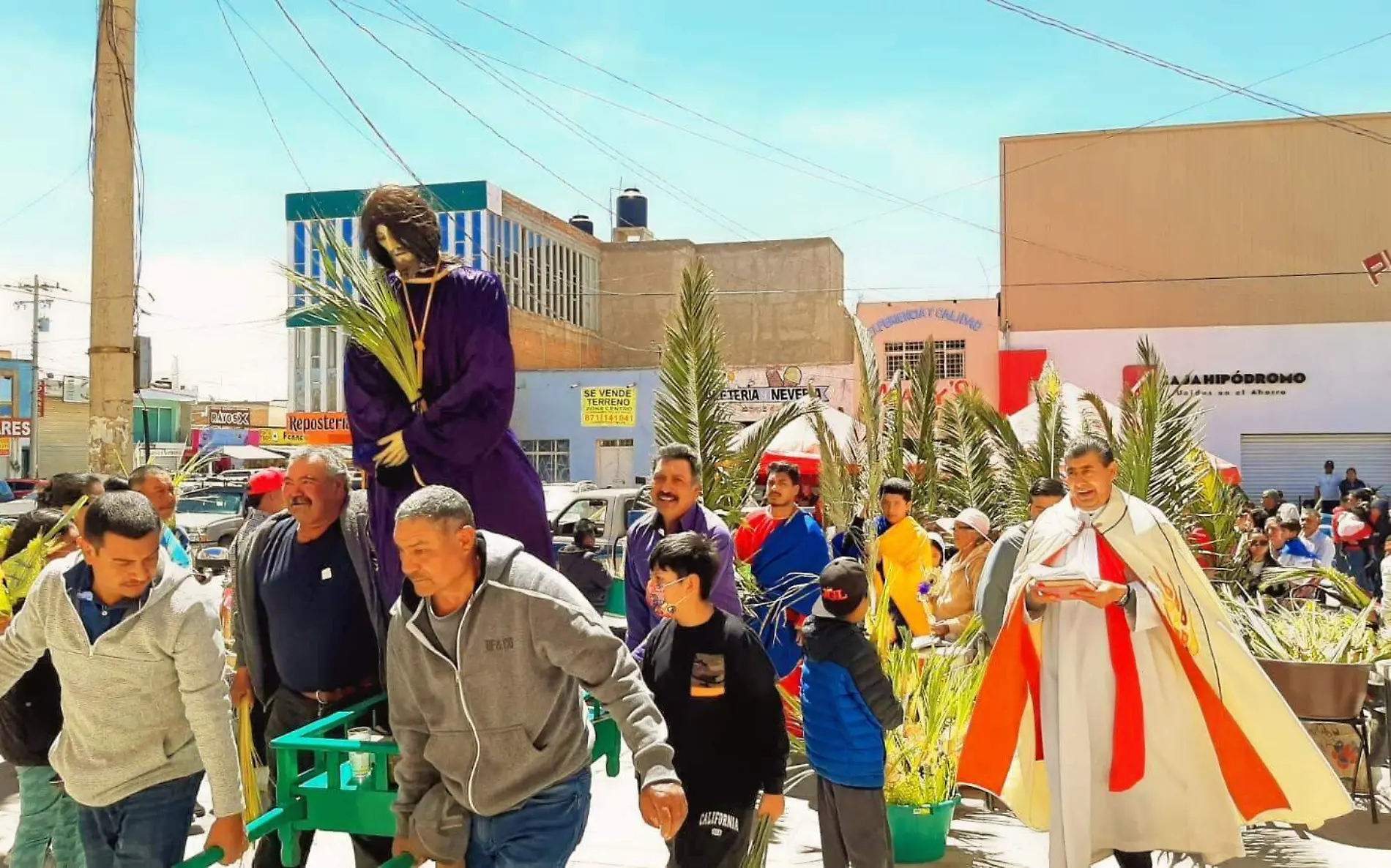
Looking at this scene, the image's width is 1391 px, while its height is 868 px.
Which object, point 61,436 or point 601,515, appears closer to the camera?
point 601,515

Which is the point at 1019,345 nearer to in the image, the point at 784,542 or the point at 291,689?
the point at 784,542

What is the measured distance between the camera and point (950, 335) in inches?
1008

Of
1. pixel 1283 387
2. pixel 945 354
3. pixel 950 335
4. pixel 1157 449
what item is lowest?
pixel 1157 449

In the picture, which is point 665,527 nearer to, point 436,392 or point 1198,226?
point 436,392

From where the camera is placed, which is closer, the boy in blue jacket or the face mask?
the face mask

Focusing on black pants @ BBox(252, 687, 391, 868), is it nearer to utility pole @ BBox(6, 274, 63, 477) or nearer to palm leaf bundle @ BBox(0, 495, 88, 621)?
palm leaf bundle @ BBox(0, 495, 88, 621)

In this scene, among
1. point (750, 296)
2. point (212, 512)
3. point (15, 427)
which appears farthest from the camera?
point (750, 296)

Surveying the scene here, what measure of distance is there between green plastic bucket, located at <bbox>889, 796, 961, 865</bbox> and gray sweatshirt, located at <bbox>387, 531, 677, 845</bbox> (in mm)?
2629

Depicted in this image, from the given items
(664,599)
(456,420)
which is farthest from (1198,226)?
(456,420)

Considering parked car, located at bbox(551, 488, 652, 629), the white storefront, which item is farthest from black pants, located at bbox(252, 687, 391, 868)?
the white storefront

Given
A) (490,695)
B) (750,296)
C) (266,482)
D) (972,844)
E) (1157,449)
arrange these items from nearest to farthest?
(490,695) < (972,844) < (266,482) < (1157,449) < (750,296)

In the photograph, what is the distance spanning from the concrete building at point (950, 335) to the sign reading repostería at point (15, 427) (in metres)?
28.6

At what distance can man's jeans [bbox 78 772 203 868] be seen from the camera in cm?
320

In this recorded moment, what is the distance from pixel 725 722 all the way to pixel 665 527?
118 cm
